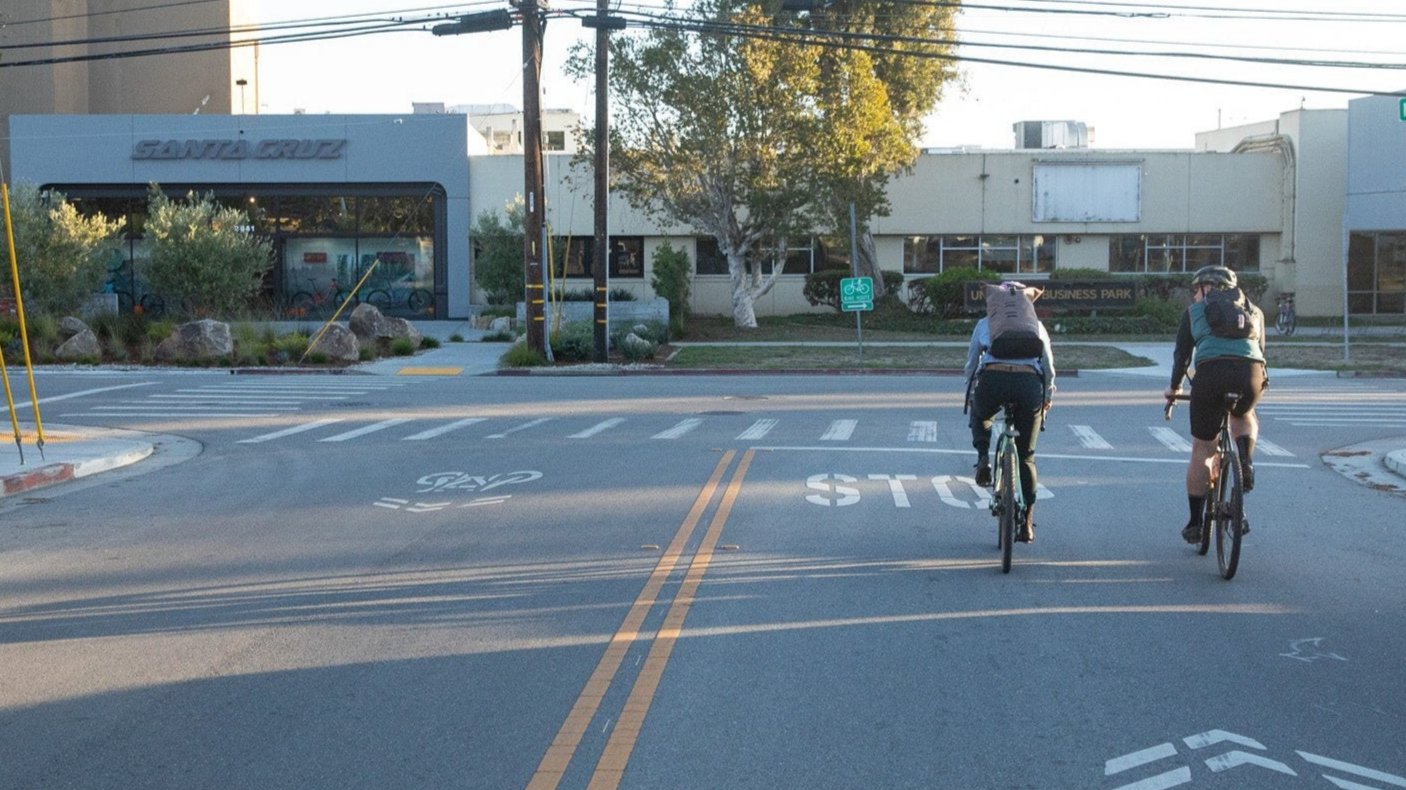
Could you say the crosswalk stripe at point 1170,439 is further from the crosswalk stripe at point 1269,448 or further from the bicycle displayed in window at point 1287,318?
the bicycle displayed in window at point 1287,318

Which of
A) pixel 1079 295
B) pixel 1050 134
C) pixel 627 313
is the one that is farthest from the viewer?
pixel 1050 134

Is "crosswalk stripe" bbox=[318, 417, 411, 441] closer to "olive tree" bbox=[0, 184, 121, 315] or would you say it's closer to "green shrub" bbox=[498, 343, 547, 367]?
"green shrub" bbox=[498, 343, 547, 367]

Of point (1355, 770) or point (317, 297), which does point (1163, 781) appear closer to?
point (1355, 770)

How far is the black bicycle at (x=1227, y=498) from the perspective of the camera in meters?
8.66

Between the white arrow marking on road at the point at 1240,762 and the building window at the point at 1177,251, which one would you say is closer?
the white arrow marking on road at the point at 1240,762

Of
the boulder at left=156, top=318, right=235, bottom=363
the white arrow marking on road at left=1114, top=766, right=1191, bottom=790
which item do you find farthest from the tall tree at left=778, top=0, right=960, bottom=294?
the white arrow marking on road at left=1114, top=766, right=1191, bottom=790

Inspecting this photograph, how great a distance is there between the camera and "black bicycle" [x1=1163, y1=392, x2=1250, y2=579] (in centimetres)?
866

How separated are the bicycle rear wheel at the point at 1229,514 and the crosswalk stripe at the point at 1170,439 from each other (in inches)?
285

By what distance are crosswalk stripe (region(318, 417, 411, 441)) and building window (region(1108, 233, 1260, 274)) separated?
32574mm

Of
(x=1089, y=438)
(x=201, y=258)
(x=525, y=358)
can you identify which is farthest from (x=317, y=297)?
(x=1089, y=438)

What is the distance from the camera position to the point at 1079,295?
40.2 meters

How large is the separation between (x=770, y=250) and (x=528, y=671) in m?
33.4

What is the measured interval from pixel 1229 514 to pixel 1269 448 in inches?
333

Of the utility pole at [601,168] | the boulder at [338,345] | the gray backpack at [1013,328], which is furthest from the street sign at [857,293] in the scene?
the gray backpack at [1013,328]
